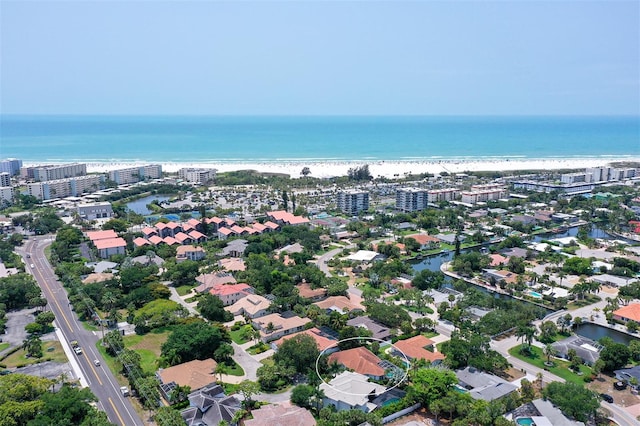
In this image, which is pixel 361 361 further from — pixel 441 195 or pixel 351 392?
pixel 441 195

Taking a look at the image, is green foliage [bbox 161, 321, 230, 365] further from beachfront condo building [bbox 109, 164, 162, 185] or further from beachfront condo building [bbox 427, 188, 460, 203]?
beachfront condo building [bbox 109, 164, 162, 185]

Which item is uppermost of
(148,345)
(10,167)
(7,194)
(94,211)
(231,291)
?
(10,167)

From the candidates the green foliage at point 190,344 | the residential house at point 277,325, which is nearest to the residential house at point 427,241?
the residential house at point 277,325

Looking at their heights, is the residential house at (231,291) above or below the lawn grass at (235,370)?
above

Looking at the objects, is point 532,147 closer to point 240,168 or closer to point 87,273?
point 240,168

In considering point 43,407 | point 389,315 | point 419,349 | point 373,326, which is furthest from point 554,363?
point 43,407

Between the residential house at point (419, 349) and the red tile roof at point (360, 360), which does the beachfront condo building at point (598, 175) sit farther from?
the red tile roof at point (360, 360)

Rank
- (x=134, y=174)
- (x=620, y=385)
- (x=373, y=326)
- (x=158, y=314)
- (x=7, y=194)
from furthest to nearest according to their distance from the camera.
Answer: (x=134, y=174) < (x=7, y=194) < (x=158, y=314) < (x=373, y=326) < (x=620, y=385)
